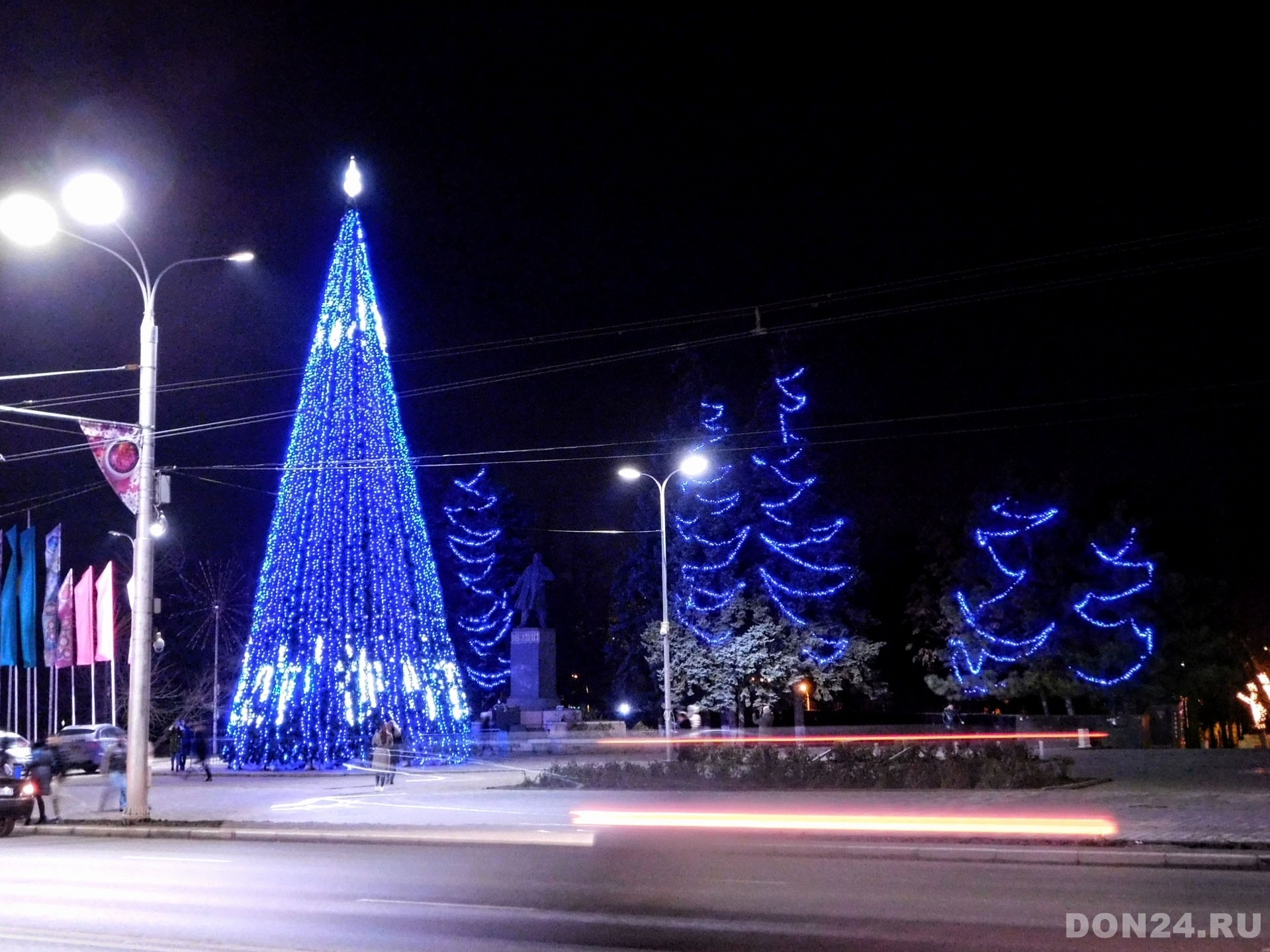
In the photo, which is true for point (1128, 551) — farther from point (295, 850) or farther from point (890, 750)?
point (295, 850)

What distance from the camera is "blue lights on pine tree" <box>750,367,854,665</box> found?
52.4 metres

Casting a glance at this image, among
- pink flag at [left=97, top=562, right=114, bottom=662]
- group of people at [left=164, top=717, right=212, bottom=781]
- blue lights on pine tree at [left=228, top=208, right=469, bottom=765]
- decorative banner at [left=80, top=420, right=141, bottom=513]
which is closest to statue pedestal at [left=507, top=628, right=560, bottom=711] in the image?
group of people at [left=164, top=717, right=212, bottom=781]

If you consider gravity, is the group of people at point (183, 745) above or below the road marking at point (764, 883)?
below

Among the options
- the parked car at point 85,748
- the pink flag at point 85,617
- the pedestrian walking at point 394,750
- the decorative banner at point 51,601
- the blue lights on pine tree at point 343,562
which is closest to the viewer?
the pedestrian walking at point 394,750

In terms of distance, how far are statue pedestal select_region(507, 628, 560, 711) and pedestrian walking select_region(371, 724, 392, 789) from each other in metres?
24.0

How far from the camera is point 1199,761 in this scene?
30922 millimetres

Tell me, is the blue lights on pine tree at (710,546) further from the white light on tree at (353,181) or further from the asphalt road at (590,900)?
the asphalt road at (590,900)

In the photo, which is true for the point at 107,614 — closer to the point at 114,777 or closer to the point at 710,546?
the point at 114,777

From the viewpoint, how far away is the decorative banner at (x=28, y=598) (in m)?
43.8


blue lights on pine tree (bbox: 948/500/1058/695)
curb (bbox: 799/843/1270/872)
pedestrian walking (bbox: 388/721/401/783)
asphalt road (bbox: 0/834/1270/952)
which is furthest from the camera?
blue lights on pine tree (bbox: 948/500/1058/695)

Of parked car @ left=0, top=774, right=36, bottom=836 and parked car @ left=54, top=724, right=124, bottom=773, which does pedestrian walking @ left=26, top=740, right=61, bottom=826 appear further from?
parked car @ left=54, top=724, right=124, bottom=773

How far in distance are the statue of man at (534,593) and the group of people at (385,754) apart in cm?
2446

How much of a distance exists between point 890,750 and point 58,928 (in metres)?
20.2

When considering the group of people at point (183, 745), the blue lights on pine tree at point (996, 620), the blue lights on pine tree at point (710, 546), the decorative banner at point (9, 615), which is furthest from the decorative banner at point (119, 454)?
the blue lights on pine tree at point (996, 620)
